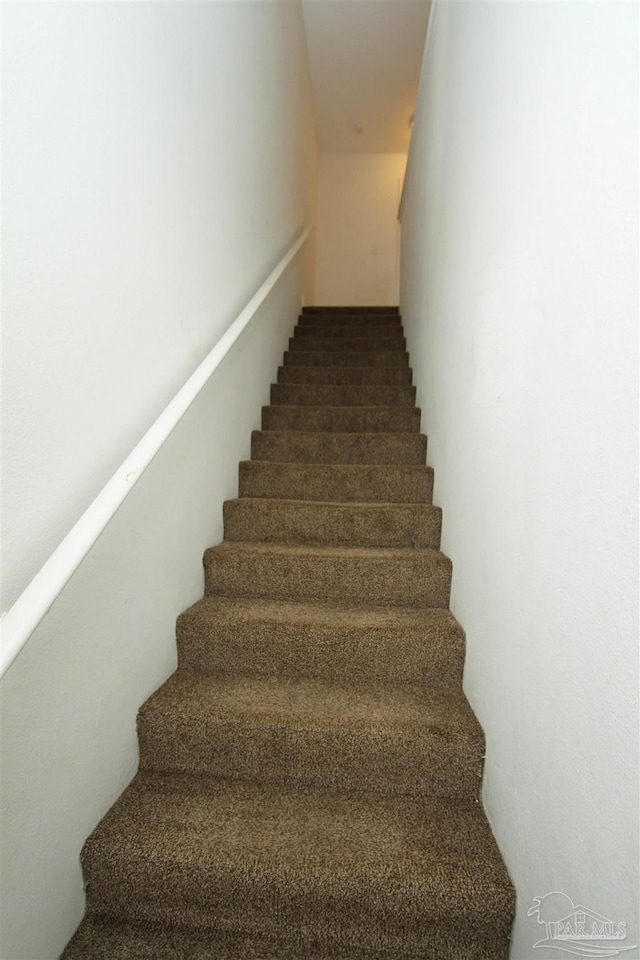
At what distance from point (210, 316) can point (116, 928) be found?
176 cm

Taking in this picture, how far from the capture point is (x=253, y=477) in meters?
2.38

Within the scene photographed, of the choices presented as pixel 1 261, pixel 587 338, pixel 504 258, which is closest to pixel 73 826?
pixel 1 261

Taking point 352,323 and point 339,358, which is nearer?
point 339,358

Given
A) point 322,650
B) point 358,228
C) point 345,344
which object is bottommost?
point 322,650

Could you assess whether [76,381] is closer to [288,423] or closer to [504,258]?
[504,258]

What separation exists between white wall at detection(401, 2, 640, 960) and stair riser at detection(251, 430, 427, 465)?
0.94 meters

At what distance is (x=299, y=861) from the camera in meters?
1.09

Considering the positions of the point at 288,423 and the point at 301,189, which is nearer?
the point at 288,423

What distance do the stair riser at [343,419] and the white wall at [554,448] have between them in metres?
1.14

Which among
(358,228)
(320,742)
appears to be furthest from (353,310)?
(320,742)

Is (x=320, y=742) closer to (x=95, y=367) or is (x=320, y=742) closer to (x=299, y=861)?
(x=299, y=861)

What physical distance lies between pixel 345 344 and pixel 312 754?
315 cm

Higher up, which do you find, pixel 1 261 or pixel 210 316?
pixel 210 316

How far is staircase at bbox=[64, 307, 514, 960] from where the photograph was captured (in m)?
1.07
